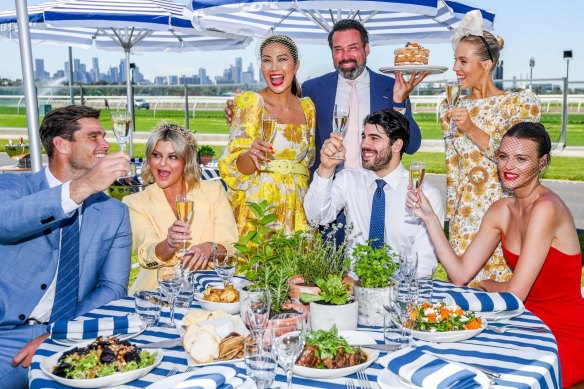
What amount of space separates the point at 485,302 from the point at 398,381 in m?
0.73

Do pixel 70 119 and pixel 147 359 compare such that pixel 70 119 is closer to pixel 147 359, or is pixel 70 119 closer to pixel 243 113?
pixel 243 113

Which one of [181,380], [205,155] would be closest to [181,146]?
[181,380]

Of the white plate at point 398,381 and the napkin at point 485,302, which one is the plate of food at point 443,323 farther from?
the white plate at point 398,381

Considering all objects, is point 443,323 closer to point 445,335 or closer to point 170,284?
point 445,335

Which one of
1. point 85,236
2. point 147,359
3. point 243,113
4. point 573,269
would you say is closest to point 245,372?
point 147,359

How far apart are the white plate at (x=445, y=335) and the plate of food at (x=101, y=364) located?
0.79 metres

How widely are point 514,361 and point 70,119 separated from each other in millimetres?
2048

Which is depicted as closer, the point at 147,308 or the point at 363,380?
the point at 363,380

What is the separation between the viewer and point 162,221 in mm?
3293

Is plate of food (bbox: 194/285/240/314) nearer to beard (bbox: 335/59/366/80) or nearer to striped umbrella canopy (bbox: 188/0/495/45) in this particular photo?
beard (bbox: 335/59/366/80)

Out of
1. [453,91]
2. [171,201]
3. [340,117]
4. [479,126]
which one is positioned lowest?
[171,201]

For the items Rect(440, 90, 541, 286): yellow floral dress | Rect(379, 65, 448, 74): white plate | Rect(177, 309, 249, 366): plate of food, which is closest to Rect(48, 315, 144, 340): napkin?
Rect(177, 309, 249, 366): plate of food

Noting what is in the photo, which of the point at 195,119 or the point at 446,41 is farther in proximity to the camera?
the point at 195,119

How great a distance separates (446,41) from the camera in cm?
787
